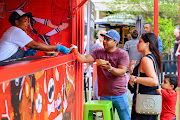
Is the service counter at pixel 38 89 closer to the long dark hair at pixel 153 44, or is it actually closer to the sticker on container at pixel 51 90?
the sticker on container at pixel 51 90

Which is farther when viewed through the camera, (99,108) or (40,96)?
(99,108)

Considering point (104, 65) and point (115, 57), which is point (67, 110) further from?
point (115, 57)

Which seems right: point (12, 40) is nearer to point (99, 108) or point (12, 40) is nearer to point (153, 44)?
point (99, 108)

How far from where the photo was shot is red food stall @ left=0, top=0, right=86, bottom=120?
225cm

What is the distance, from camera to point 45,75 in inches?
121

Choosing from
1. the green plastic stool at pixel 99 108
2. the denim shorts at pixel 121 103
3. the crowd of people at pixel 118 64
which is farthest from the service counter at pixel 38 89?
the denim shorts at pixel 121 103

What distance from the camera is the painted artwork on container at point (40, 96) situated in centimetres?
218

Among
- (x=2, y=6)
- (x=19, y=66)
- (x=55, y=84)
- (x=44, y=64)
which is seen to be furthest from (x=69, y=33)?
(x=19, y=66)

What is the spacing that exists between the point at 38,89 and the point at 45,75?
28 centimetres

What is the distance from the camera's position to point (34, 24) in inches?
218

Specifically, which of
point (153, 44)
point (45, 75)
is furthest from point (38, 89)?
point (153, 44)

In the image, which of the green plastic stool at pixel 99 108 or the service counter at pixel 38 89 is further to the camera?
the green plastic stool at pixel 99 108

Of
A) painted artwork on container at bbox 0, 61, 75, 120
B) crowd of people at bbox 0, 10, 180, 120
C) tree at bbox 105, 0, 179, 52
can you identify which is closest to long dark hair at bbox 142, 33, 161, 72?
crowd of people at bbox 0, 10, 180, 120

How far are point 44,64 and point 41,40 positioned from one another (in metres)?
2.55
